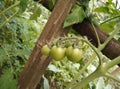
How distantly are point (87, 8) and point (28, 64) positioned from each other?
1.09 feet

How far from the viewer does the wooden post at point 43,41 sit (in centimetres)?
114

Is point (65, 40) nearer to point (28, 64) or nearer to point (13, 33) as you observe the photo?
point (28, 64)

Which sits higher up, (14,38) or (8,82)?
(8,82)

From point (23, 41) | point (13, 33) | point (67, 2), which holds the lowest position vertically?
A: point (23, 41)

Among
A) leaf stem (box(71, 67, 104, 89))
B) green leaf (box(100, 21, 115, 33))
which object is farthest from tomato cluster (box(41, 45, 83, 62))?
green leaf (box(100, 21, 115, 33))

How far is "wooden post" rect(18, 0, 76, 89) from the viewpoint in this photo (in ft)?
3.75

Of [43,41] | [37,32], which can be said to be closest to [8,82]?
[43,41]

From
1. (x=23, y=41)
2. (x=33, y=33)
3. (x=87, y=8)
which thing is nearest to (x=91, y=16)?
(x=87, y=8)

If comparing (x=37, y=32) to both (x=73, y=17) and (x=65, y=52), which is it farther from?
(x=65, y=52)

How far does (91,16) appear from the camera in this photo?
1.23m

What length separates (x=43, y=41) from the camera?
3.87ft

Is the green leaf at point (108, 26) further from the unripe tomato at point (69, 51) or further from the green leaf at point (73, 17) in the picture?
the unripe tomato at point (69, 51)

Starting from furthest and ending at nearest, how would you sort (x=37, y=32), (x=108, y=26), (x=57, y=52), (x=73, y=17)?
(x=37, y=32), (x=108, y=26), (x=73, y=17), (x=57, y=52)

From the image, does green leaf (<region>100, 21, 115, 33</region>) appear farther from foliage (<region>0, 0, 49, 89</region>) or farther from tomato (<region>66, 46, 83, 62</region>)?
tomato (<region>66, 46, 83, 62</region>)
